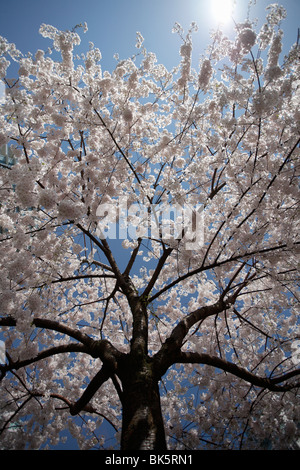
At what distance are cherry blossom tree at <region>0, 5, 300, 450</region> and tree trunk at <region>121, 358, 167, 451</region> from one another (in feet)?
0.04

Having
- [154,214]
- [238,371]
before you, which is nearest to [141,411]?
[238,371]

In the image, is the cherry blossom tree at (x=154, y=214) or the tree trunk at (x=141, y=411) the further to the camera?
the cherry blossom tree at (x=154, y=214)

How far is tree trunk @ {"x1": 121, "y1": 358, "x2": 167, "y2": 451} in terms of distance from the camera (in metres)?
2.06

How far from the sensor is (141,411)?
7.50ft

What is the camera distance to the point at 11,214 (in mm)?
4770

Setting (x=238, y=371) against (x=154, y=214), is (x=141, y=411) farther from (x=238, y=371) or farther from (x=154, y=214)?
(x=154, y=214)

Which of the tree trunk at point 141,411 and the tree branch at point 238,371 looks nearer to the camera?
the tree trunk at point 141,411

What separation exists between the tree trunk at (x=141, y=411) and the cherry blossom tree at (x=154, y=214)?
0.01 metres

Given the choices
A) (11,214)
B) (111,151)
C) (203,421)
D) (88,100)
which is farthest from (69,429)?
(88,100)

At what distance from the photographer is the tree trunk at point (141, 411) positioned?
6.77 feet

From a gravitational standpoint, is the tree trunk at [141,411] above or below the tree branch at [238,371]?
below

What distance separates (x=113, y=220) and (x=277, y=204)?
99.8 inches

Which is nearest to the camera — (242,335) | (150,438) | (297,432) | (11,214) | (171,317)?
(150,438)
